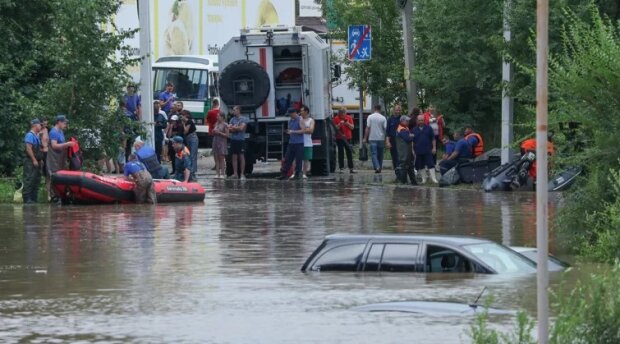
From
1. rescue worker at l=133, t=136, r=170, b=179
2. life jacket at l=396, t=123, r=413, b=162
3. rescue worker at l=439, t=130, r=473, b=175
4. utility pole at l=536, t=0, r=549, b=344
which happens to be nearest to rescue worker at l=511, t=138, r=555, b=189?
rescue worker at l=439, t=130, r=473, b=175

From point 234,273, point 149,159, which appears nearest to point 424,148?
point 149,159

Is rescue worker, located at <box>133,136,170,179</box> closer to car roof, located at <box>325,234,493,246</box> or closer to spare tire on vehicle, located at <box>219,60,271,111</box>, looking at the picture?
spare tire on vehicle, located at <box>219,60,271,111</box>

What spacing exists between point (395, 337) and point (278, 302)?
2.85 metres

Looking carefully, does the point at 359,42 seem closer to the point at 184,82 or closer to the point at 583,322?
the point at 184,82

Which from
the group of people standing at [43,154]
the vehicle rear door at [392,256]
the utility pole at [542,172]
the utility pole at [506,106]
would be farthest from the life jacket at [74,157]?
the utility pole at [542,172]

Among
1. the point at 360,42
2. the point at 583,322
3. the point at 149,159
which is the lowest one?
the point at 583,322

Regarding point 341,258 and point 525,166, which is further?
point 525,166

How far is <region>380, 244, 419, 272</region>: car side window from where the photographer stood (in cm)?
1513

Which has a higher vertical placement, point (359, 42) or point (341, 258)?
point (359, 42)

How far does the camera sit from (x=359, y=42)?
118 feet

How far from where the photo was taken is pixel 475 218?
2364 centimetres

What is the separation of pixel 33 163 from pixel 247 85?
8.85 meters

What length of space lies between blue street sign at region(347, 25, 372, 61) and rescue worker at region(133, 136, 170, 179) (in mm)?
9007

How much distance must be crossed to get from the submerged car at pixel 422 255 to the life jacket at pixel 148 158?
12.3 meters
